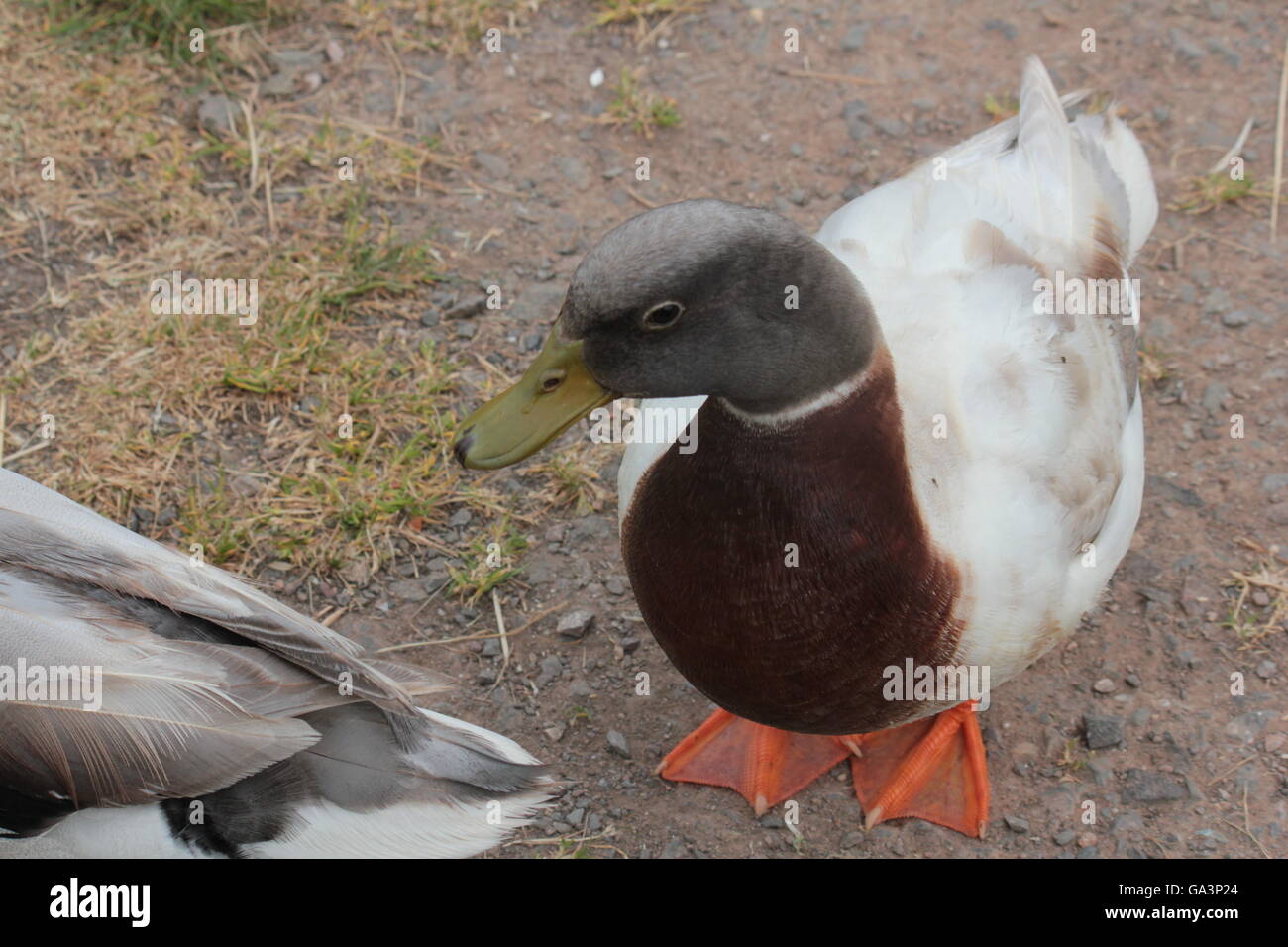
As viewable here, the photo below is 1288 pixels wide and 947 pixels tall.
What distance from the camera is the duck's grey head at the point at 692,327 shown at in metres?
2.07

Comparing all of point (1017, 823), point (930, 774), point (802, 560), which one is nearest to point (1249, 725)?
point (1017, 823)

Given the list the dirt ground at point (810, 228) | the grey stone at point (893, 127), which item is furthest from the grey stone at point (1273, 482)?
the grey stone at point (893, 127)

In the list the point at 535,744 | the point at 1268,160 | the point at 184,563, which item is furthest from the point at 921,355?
the point at 1268,160

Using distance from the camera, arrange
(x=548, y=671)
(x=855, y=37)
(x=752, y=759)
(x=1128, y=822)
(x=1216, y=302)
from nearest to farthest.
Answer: (x=1128, y=822) → (x=752, y=759) → (x=548, y=671) → (x=1216, y=302) → (x=855, y=37)

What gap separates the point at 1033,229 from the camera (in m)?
2.94

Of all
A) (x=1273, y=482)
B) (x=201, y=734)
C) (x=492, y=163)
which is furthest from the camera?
(x=492, y=163)

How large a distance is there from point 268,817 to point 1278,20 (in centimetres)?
444

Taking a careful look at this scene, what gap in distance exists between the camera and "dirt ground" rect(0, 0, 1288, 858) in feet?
9.64

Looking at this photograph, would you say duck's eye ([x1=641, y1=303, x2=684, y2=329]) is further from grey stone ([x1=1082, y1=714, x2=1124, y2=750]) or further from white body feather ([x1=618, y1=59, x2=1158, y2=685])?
→ grey stone ([x1=1082, y1=714, x2=1124, y2=750])

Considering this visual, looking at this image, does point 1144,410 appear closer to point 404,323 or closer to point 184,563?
point 404,323

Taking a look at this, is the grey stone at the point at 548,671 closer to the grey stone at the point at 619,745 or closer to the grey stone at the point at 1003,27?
the grey stone at the point at 619,745

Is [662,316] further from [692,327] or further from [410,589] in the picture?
[410,589]

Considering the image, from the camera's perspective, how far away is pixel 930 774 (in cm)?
297

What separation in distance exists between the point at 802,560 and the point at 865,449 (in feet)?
0.74
